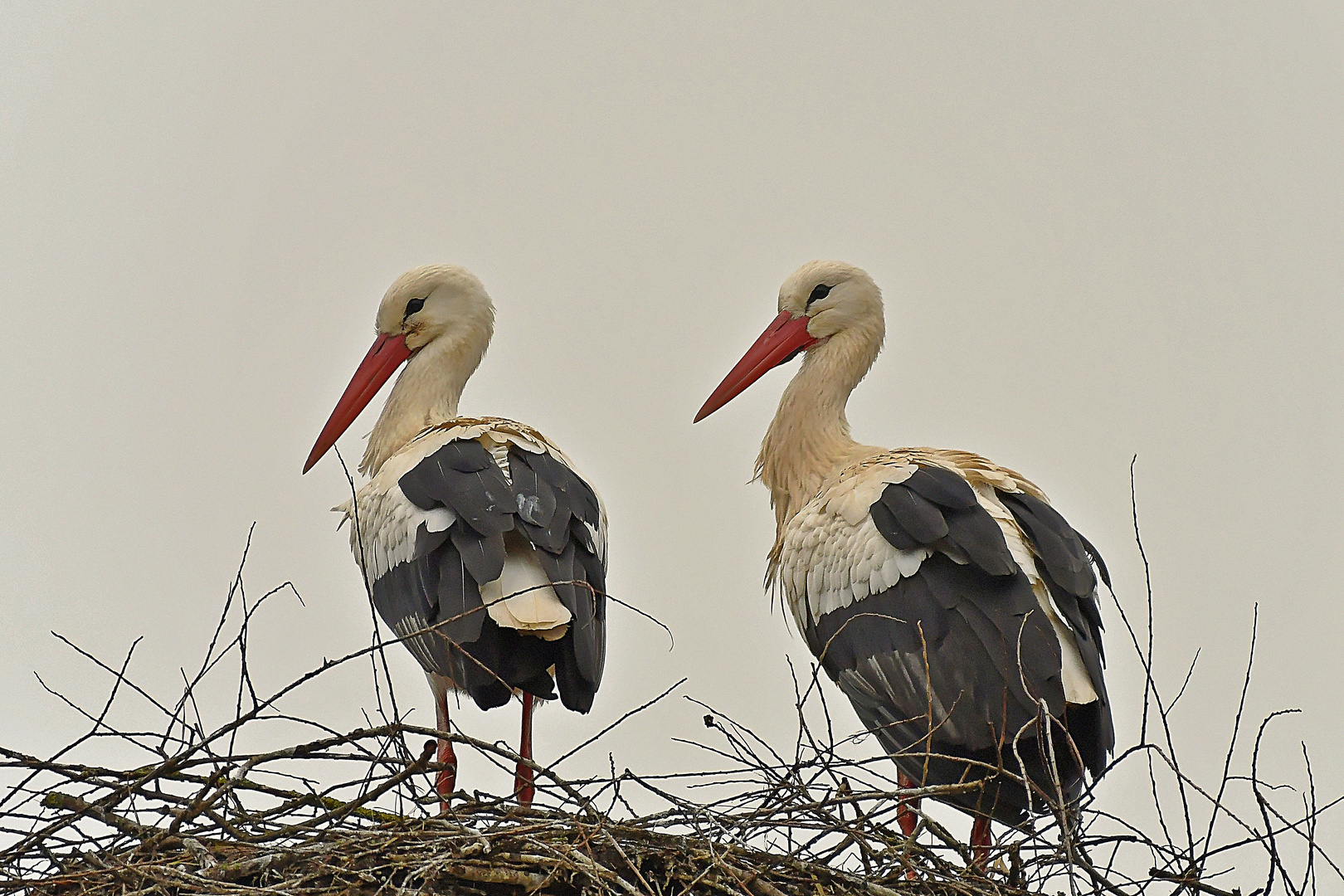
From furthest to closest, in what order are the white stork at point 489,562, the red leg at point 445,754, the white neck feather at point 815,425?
the white neck feather at point 815,425, the red leg at point 445,754, the white stork at point 489,562

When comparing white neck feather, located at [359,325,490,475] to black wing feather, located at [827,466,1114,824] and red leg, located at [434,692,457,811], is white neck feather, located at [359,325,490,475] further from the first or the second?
black wing feather, located at [827,466,1114,824]

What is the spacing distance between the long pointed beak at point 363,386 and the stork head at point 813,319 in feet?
3.04

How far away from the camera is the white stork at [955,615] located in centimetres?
322

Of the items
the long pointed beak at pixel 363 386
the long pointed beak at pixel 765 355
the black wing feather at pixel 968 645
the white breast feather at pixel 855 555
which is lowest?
the black wing feather at pixel 968 645

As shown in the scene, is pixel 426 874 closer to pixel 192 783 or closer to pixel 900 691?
pixel 192 783

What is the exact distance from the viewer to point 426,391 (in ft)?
15.1

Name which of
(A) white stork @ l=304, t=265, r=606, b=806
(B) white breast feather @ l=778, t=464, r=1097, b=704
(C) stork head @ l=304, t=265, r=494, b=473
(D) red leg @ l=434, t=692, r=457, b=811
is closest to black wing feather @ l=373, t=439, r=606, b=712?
(A) white stork @ l=304, t=265, r=606, b=806

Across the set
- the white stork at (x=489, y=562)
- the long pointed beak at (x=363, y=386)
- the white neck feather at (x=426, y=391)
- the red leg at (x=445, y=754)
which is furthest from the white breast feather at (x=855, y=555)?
the long pointed beak at (x=363, y=386)

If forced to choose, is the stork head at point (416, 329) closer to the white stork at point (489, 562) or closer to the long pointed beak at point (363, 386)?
the long pointed beak at point (363, 386)

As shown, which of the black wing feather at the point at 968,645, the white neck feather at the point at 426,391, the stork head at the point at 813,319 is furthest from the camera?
the stork head at the point at 813,319

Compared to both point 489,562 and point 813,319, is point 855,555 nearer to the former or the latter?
point 489,562

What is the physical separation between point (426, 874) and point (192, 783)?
1.56ft

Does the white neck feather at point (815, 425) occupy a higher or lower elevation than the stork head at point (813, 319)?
lower

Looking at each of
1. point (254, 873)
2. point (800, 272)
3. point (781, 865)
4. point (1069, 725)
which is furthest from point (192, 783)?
point (800, 272)
